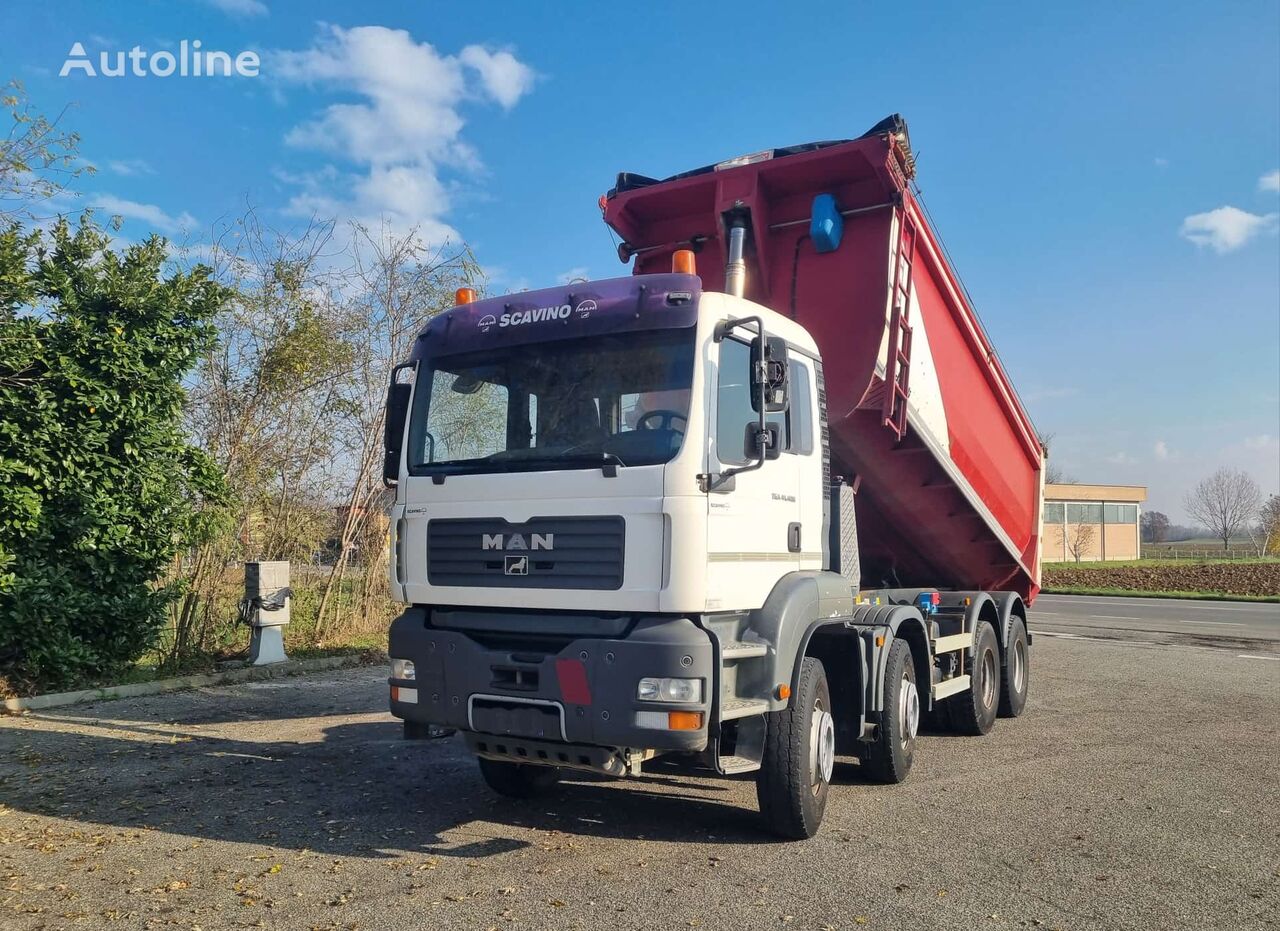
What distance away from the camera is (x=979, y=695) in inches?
323

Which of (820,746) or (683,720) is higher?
(683,720)

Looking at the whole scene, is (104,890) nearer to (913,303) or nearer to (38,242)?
(913,303)

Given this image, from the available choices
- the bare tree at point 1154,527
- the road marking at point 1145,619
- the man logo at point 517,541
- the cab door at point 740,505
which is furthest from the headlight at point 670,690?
the bare tree at point 1154,527

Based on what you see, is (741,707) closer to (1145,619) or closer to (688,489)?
(688,489)

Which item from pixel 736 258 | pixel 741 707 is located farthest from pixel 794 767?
pixel 736 258

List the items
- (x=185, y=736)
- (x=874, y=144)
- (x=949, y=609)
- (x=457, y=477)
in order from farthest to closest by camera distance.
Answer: (x=949, y=609) < (x=185, y=736) < (x=874, y=144) < (x=457, y=477)

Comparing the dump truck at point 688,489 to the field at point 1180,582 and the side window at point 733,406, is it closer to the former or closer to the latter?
the side window at point 733,406

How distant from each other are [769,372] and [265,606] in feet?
26.1

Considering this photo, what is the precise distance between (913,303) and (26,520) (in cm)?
779

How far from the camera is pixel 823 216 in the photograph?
633 centimetres

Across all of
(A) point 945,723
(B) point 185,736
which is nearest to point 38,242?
(B) point 185,736

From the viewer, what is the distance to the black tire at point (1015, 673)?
8.96 metres

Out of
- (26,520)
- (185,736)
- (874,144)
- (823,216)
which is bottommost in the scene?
(185,736)

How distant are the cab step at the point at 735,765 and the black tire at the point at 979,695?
158 inches
